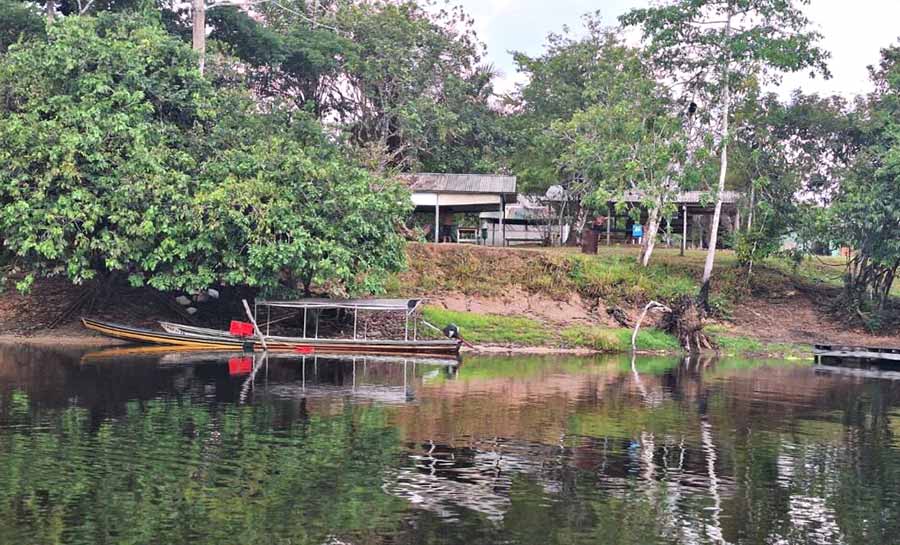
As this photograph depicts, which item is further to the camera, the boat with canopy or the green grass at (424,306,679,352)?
the green grass at (424,306,679,352)

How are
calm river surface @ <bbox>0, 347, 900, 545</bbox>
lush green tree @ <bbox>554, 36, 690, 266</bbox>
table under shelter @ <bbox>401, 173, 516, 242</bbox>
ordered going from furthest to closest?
table under shelter @ <bbox>401, 173, 516, 242</bbox>
lush green tree @ <bbox>554, 36, 690, 266</bbox>
calm river surface @ <bbox>0, 347, 900, 545</bbox>

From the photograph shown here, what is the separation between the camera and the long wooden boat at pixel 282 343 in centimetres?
3678

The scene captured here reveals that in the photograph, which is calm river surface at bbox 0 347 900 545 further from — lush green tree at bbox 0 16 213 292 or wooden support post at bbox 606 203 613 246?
wooden support post at bbox 606 203 613 246

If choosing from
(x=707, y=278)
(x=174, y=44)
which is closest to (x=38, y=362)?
(x=174, y=44)

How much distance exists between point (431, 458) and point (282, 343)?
18.9 m

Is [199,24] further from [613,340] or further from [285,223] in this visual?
[613,340]

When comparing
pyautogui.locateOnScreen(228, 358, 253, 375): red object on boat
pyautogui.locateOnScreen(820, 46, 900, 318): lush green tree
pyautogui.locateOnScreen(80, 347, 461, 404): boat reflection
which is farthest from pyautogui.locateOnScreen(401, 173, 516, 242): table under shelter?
pyautogui.locateOnScreen(228, 358, 253, 375): red object on boat

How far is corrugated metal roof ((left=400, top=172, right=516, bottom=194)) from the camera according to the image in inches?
1900

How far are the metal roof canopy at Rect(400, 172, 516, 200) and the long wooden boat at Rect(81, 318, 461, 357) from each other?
12.4m

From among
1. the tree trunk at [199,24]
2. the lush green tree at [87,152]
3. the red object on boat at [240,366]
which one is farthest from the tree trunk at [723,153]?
the tree trunk at [199,24]

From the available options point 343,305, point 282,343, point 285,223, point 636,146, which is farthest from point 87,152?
point 636,146

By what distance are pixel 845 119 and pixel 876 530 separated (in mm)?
35745

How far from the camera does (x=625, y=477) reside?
18094 mm

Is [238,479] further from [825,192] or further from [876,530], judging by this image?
[825,192]
